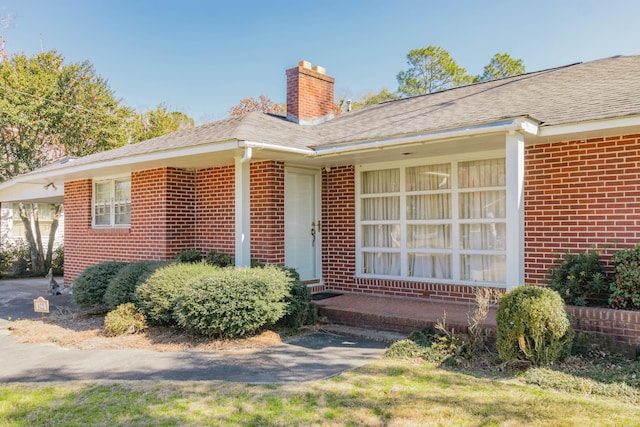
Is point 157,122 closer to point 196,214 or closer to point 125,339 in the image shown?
point 196,214

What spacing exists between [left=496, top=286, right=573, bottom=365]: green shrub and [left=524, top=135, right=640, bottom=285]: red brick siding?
6.25ft

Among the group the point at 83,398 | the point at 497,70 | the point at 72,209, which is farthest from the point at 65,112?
the point at 497,70

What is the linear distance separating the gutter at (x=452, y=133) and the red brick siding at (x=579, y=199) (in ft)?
3.42

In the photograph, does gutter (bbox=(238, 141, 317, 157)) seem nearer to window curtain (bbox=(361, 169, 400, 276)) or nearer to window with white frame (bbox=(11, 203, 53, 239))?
window curtain (bbox=(361, 169, 400, 276))

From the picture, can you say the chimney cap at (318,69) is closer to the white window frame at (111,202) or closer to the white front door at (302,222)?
the white front door at (302,222)

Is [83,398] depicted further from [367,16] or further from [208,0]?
[367,16]

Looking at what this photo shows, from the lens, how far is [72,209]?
12234mm

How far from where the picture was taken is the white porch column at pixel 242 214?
805 cm

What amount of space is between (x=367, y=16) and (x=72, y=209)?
1084 centimetres

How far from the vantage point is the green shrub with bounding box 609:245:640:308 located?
5.58 m

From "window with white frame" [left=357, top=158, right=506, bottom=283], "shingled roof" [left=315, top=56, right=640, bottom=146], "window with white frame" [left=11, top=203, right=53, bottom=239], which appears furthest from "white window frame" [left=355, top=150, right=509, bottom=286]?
"window with white frame" [left=11, top=203, right=53, bottom=239]

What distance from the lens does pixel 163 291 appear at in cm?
720

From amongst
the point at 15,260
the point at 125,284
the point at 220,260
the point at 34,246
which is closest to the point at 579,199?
the point at 220,260

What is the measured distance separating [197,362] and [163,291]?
5.79 ft
